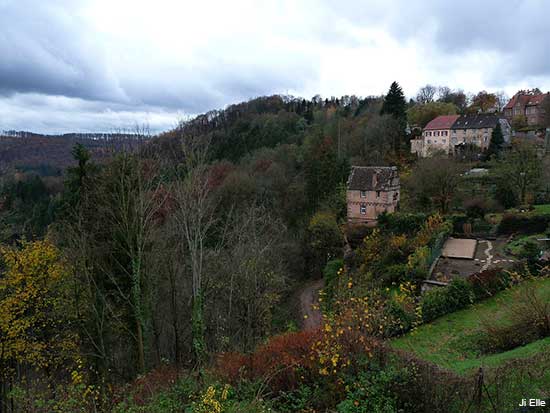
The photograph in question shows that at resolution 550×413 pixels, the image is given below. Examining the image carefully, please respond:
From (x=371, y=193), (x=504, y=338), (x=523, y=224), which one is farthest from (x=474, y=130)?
(x=504, y=338)

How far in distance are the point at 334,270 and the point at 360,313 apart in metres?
17.4

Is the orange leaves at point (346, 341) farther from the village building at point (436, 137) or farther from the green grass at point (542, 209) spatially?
the village building at point (436, 137)

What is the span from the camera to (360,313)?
9195 mm

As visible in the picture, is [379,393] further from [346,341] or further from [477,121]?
[477,121]

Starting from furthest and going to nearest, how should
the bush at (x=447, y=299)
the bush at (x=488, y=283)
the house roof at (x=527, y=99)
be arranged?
the house roof at (x=527, y=99) → the bush at (x=488, y=283) → the bush at (x=447, y=299)

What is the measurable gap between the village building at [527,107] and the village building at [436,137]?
1574 cm

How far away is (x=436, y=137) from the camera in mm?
50219

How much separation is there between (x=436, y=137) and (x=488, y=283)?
38.3 metres

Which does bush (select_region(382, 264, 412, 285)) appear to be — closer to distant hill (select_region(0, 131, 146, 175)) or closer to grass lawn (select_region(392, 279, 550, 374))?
grass lawn (select_region(392, 279, 550, 374))

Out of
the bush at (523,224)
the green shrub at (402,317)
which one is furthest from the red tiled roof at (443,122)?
the green shrub at (402,317)

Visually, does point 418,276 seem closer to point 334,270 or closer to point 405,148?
point 334,270

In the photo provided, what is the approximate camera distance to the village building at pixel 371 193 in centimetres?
3182

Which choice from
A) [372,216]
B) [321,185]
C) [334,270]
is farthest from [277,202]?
[334,270]

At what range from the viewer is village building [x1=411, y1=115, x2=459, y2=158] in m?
49.0
